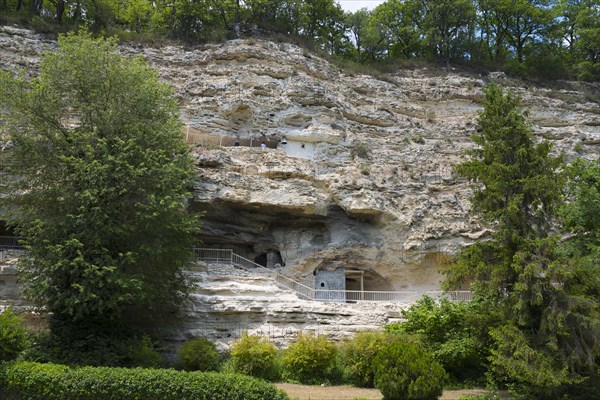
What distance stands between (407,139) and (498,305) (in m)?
18.4

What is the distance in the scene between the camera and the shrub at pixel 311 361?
18.1 meters

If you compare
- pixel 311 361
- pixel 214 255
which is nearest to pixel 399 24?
pixel 214 255

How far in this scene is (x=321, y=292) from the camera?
89.0ft

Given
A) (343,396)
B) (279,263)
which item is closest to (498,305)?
(343,396)

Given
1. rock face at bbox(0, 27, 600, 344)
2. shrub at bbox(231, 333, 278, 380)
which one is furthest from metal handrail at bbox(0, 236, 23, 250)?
shrub at bbox(231, 333, 278, 380)

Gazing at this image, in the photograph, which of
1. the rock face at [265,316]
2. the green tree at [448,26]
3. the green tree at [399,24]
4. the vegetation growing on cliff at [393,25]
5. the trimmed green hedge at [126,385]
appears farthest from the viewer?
the green tree at [399,24]

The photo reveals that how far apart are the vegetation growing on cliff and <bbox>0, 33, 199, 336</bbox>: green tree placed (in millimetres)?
16785

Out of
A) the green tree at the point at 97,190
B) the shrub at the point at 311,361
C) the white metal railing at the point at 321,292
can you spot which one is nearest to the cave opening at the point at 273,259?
the white metal railing at the point at 321,292

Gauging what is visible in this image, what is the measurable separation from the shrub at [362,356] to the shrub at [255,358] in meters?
2.65

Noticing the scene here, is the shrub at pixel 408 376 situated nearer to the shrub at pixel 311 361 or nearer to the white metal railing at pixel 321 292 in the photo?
the shrub at pixel 311 361

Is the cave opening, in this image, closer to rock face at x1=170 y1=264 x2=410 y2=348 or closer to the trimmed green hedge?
rock face at x1=170 y1=264 x2=410 y2=348

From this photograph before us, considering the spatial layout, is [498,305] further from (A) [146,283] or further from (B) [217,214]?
(B) [217,214]

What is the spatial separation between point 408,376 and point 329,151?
1857 cm

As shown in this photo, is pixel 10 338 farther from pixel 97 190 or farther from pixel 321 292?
pixel 321 292
